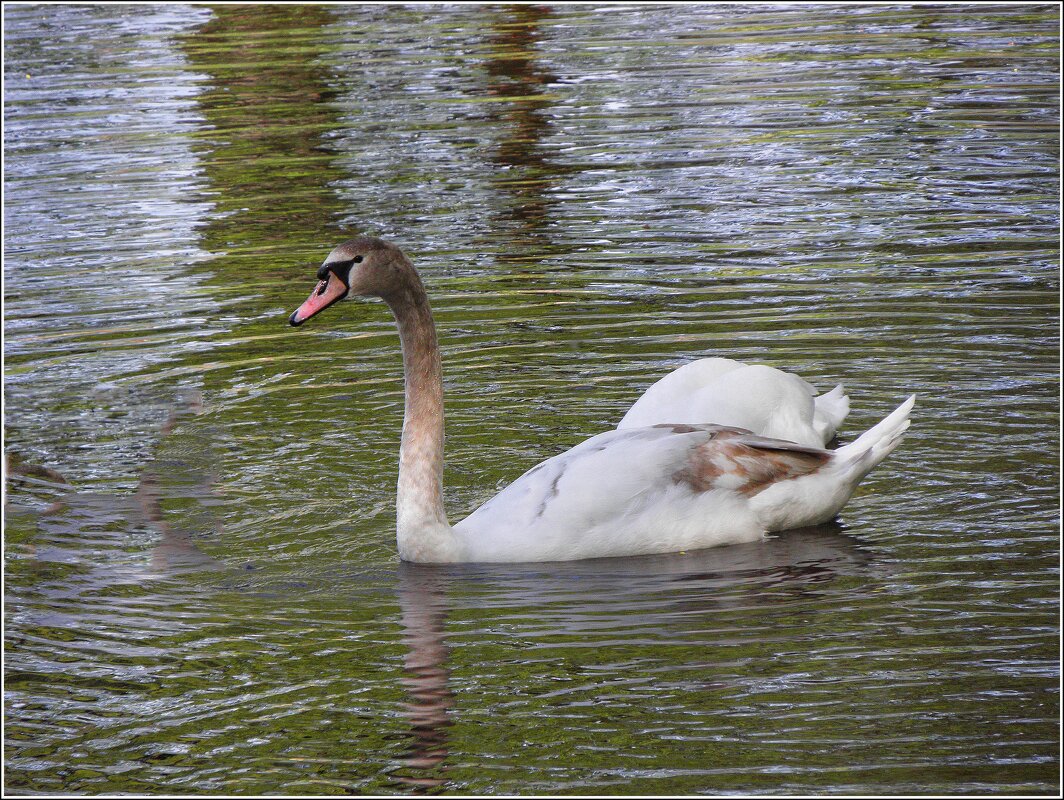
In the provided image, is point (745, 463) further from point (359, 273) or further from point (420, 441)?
point (359, 273)

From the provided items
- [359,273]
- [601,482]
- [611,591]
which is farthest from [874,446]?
[359,273]

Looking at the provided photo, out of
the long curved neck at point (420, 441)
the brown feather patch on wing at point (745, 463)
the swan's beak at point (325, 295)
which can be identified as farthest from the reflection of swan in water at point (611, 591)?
the swan's beak at point (325, 295)

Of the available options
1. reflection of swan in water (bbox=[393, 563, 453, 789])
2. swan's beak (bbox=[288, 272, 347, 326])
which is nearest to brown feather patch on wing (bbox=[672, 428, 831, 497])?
reflection of swan in water (bbox=[393, 563, 453, 789])

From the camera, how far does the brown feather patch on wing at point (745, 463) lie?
23.9 ft

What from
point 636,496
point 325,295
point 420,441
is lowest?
point 636,496

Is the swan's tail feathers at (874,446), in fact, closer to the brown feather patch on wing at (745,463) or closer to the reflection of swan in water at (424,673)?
the brown feather patch on wing at (745,463)

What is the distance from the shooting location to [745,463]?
7.35 m

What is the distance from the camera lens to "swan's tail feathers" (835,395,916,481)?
733 cm

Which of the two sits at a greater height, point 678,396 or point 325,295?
point 325,295

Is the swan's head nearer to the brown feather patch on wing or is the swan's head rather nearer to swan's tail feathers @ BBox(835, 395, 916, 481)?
the brown feather patch on wing

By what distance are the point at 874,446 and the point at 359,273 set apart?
2306 mm

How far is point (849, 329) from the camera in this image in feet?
32.8

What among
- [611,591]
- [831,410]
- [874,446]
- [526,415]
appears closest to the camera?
[611,591]

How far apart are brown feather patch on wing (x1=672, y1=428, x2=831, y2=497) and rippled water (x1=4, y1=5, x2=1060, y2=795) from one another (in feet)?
0.97
